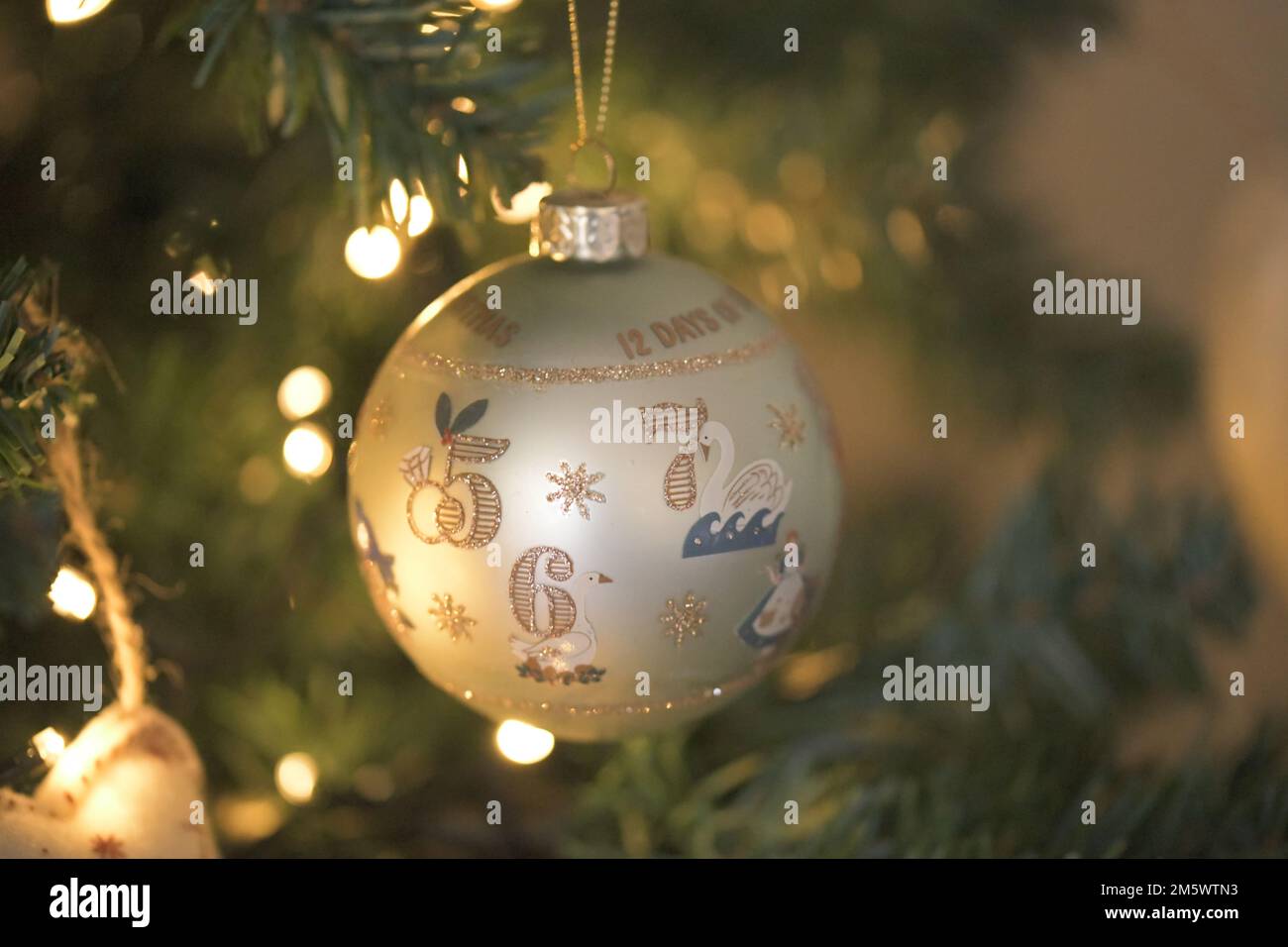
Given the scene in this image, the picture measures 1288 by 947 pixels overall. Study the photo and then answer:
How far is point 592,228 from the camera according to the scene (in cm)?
83

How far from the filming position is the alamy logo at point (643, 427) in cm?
76

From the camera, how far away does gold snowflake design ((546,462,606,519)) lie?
0.75m

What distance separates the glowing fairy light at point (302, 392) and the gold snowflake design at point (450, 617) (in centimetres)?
40

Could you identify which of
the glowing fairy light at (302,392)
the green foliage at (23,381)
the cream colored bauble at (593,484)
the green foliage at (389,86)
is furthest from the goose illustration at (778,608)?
the glowing fairy light at (302,392)

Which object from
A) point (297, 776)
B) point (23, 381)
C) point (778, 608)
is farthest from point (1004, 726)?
point (23, 381)

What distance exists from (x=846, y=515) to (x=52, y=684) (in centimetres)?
87

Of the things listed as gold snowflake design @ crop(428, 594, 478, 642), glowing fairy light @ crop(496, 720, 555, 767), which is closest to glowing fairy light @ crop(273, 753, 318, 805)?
glowing fairy light @ crop(496, 720, 555, 767)

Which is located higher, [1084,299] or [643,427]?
[1084,299]

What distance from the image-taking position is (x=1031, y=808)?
3.80 feet
